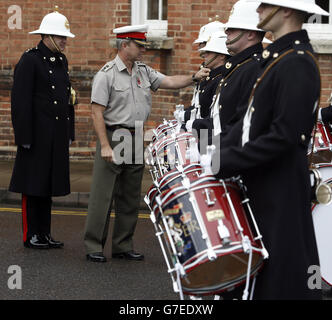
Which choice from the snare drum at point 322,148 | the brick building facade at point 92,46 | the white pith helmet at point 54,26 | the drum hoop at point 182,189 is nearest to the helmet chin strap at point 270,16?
the drum hoop at point 182,189

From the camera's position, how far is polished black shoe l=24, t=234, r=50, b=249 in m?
7.75

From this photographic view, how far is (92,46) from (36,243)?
6111mm

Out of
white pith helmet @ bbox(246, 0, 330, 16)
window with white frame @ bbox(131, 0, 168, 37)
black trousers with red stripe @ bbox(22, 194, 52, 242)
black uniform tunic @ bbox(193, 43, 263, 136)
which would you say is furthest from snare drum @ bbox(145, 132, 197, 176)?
window with white frame @ bbox(131, 0, 168, 37)

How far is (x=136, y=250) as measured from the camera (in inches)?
310

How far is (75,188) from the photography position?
10.8 metres

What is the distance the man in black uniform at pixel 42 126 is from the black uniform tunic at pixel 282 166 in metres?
4.12

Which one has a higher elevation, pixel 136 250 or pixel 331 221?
pixel 331 221

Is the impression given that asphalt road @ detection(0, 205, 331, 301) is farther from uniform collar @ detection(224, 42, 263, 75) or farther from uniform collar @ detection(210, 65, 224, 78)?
uniform collar @ detection(210, 65, 224, 78)

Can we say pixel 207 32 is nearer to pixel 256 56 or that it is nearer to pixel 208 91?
pixel 208 91

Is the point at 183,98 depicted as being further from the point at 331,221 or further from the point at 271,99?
the point at 271,99

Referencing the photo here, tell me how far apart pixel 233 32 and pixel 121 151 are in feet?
7.53

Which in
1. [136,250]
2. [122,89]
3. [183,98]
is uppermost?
[122,89]


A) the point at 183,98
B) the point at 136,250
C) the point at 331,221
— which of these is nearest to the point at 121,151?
the point at 136,250

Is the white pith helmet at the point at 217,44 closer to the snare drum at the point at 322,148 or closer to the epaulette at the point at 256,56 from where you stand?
the snare drum at the point at 322,148
